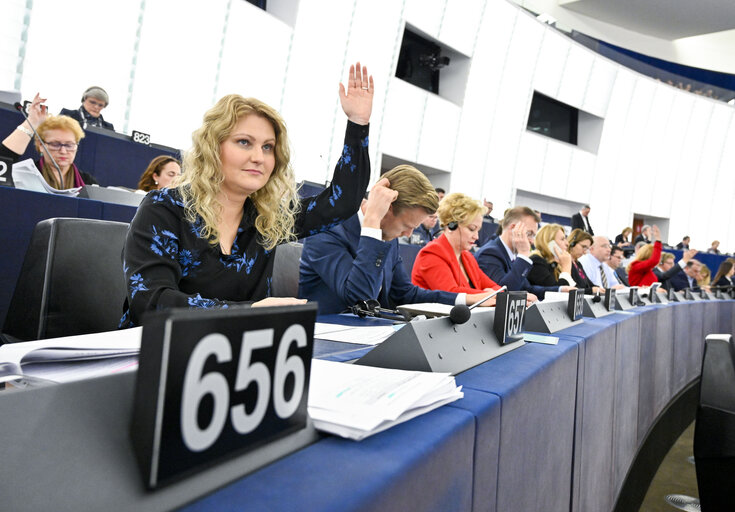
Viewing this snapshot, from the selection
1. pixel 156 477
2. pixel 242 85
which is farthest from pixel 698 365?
pixel 242 85

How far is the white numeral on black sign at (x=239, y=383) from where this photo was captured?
332 mm

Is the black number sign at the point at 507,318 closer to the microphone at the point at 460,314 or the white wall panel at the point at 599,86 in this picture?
the microphone at the point at 460,314

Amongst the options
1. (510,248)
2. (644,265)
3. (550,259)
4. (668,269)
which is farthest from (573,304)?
(668,269)

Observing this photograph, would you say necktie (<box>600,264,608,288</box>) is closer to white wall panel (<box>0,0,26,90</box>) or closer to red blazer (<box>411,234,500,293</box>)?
red blazer (<box>411,234,500,293</box>)

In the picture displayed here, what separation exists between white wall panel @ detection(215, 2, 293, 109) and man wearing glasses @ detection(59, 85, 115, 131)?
1837mm

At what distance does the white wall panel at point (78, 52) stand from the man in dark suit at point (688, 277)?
280 inches

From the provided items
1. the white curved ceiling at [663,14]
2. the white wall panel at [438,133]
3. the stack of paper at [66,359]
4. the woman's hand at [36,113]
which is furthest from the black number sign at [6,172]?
the white curved ceiling at [663,14]

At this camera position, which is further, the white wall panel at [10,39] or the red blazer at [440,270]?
the white wall panel at [10,39]

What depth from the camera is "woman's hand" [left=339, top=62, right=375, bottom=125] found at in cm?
158

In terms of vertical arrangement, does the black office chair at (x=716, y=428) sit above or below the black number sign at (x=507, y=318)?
below

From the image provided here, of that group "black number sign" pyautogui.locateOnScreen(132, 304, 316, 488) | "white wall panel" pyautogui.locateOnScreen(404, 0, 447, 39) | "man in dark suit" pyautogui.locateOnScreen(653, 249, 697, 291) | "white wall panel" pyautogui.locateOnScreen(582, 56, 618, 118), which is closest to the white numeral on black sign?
"black number sign" pyautogui.locateOnScreen(132, 304, 316, 488)

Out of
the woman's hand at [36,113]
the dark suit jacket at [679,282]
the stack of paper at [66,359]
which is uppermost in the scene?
the woman's hand at [36,113]

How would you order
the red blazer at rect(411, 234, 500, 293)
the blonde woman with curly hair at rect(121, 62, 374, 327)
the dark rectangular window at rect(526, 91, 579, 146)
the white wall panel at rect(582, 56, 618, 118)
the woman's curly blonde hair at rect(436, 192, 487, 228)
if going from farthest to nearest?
the white wall panel at rect(582, 56, 618, 118), the dark rectangular window at rect(526, 91, 579, 146), the woman's curly blonde hair at rect(436, 192, 487, 228), the red blazer at rect(411, 234, 500, 293), the blonde woman with curly hair at rect(121, 62, 374, 327)

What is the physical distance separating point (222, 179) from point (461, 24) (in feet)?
30.2
